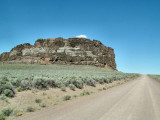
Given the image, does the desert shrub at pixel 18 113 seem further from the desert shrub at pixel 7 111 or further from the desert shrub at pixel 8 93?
the desert shrub at pixel 8 93

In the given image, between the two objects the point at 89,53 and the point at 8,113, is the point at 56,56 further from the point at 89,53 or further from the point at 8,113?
the point at 8,113

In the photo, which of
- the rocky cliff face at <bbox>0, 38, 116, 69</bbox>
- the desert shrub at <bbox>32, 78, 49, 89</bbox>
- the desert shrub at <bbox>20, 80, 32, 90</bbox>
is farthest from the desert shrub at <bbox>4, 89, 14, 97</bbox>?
the rocky cliff face at <bbox>0, 38, 116, 69</bbox>

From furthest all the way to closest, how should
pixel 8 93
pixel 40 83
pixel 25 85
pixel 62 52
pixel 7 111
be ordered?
pixel 62 52
pixel 40 83
pixel 25 85
pixel 8 93
pixel 7 111

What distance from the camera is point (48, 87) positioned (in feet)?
38.2

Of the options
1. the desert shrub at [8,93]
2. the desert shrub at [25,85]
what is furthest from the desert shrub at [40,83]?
the desert shrub at [8,93]

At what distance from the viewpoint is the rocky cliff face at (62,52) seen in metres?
89.9

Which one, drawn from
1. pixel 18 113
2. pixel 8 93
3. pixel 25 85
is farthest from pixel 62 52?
pixel 18 113

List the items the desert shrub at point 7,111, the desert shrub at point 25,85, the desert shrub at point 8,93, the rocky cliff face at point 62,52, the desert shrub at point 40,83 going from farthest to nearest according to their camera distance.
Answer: the rocky cliff face at point 62,52 < the desert shrub at point 40,83 < the desert shrub at point 25,85 < the desert shrub at point 8,93 < the desert shrub at point 7,111

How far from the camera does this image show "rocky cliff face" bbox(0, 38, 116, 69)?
3541 inches

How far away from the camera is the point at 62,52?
93875 millimetres

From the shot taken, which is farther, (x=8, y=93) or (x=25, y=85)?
(x=25, y=85)

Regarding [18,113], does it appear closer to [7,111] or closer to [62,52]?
[7,111]

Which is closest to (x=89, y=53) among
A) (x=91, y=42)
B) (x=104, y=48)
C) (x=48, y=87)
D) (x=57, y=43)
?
(x=91, y=42)

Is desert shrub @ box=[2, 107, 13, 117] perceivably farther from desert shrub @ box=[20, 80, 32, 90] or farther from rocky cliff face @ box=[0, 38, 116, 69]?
rocky cliff face @ box=[0, 38, 116, 69]
